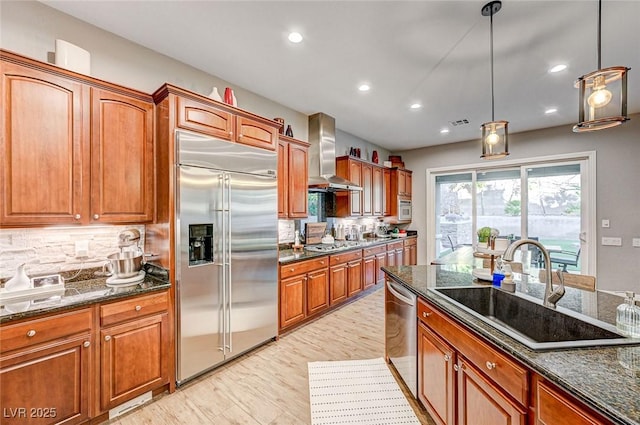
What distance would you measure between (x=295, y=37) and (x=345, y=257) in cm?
302

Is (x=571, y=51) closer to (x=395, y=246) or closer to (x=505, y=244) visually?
(x=505, y=244)

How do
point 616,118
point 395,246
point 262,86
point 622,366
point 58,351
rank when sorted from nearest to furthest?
1. point 622,366
2. point 616,118
3. point 58,351
4. point 262,86
5. point 395,246

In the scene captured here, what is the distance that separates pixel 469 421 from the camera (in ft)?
4.56

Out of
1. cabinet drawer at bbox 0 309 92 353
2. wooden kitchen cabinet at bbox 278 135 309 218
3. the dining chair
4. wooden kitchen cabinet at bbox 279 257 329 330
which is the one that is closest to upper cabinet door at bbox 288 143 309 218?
wooden kitchen cabinet at bbox 278 135 309 218

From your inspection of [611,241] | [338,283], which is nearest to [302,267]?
[338,283]

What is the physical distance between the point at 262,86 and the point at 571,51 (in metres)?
3.23

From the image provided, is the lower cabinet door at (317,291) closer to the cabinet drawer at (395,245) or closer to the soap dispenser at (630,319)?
the cabinet drawer at (395,245)

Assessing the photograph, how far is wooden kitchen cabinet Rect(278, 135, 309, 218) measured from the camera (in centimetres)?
362

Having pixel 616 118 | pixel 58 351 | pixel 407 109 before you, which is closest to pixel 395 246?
pixel 407 109

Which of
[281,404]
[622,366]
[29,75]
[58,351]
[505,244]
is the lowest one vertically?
[281,404]

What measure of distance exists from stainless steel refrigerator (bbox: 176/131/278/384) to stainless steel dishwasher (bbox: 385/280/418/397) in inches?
51.1

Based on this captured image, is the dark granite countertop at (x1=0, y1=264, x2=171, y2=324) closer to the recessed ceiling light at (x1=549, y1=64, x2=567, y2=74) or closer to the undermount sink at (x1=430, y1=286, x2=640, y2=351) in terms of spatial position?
the undermount sink at (x1=430, y1=286, x2=640, y2=351)

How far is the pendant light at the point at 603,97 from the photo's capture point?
1.51 m

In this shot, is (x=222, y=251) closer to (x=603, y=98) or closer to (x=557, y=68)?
(x=603, y=98)
